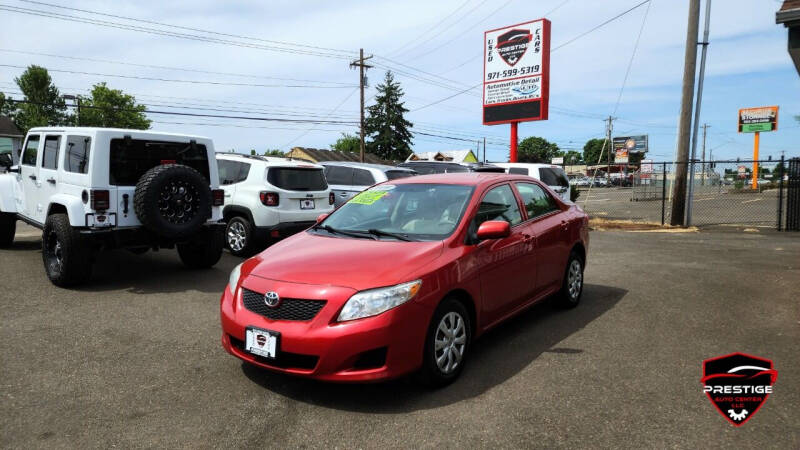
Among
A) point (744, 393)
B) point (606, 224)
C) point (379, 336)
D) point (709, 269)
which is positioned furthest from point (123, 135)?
point (606, 224)

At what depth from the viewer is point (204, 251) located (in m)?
7.89

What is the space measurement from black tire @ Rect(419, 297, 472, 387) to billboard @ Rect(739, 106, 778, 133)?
60718 millimetres

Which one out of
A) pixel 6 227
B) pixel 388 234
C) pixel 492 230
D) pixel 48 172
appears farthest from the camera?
pixel 6 227

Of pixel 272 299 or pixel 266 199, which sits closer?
pixel 272 299

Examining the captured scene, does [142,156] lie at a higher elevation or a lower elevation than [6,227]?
higher

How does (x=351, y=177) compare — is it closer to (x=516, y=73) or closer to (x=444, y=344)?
(x=444, y=344)

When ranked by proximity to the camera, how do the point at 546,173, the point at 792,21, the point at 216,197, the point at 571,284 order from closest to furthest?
the point at 571,284 → the point at 792,21 → the point at 216,197 → the point at 546,173

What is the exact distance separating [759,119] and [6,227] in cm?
6304

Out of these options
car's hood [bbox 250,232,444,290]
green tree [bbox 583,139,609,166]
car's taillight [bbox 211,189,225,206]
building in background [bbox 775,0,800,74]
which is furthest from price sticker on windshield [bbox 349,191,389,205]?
green tree [bbox 583,139,609,166]

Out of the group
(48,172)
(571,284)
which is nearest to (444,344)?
(571,284)

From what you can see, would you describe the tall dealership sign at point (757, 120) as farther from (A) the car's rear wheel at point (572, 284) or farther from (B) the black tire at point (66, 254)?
(B) the black tire at point (66, 254)

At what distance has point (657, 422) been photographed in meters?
3.25

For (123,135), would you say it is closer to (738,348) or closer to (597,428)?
(597,428)

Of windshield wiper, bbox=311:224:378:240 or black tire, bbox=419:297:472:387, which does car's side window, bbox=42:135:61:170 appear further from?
black tire, bbox=419:297:472:387
